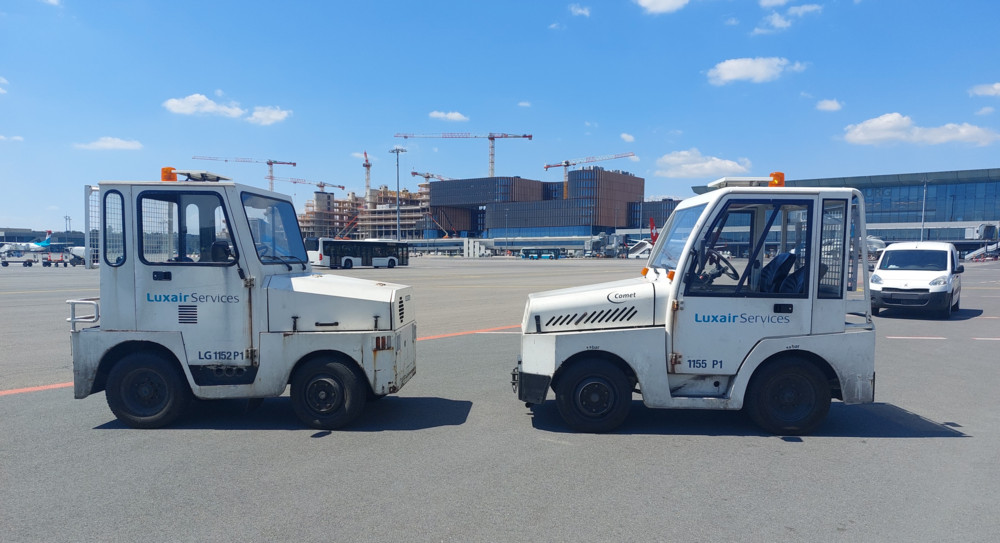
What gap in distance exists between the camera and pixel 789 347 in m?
5.12

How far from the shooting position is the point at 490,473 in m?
4.40

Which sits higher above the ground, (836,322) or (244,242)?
(244,242)

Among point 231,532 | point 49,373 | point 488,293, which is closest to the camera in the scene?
point 231,532

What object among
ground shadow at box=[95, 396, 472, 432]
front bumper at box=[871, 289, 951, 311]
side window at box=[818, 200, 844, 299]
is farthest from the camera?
front bumper at box=[871, 289, 951, 311]

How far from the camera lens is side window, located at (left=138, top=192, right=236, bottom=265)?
5270 mm

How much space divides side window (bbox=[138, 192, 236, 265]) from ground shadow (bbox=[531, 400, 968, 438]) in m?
3.51

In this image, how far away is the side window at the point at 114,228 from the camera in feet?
17.1

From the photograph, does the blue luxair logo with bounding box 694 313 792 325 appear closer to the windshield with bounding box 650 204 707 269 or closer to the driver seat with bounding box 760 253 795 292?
the driver seat with bounding box 760 253 795 292

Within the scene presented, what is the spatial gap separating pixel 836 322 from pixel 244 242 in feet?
18.1

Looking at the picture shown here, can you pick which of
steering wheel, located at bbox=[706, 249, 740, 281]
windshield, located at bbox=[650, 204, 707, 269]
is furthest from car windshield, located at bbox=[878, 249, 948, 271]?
steering wheel, located at bbox=[706, 249, 740, 281]

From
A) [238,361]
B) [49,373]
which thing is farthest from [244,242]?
[49,373]

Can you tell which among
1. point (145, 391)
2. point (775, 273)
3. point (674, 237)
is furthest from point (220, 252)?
point (775, 273)

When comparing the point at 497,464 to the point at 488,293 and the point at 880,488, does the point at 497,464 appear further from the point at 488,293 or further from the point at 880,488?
the point at 488,293

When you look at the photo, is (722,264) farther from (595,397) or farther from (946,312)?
(946,312)
